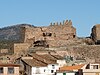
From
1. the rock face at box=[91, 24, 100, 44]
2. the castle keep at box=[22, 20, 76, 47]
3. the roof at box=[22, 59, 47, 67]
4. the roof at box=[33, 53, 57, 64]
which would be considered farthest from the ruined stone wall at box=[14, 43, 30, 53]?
the roof at box=[22, 59, 47, 67]

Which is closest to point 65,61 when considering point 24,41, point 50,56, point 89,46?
point 50,56

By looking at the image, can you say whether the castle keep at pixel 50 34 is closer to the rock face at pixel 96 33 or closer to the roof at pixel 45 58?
the rock face at pixel 96 33

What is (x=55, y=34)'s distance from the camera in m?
78.2

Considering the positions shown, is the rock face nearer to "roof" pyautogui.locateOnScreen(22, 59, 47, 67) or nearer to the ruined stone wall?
the ruined stone wall

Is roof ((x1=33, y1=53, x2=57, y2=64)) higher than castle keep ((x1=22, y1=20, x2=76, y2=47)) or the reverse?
the reverse

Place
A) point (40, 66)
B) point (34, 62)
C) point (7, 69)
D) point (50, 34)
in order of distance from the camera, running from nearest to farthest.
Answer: point (7, 69) → point (40, 66) → point (34, 62) → point (50, 34)

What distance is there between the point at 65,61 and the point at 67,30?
47.9 ft

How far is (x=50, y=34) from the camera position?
78.2 metres

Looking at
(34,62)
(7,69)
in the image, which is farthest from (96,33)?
(7,69)

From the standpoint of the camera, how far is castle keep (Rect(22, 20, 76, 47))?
247 feet

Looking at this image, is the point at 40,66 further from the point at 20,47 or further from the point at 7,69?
the point at 20,47

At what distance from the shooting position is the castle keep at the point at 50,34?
75250 millimetres

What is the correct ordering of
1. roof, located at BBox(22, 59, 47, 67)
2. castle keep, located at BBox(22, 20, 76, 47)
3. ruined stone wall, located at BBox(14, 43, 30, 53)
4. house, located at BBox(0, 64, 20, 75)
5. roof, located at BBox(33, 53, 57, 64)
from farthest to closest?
1. castle keep, located at BBox(22, 20, 76, 47)
2. ruined stone wall, located at BBox(14, 43, 30, 53)
3. roof, located at BBox(33, 53, 57, 64)
4. roof, located at BBox(22, 59, 47, 67)
5. house, located at BBox(0, 64, 20, 75)

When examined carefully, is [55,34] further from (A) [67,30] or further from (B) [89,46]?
(B) [89,46]
